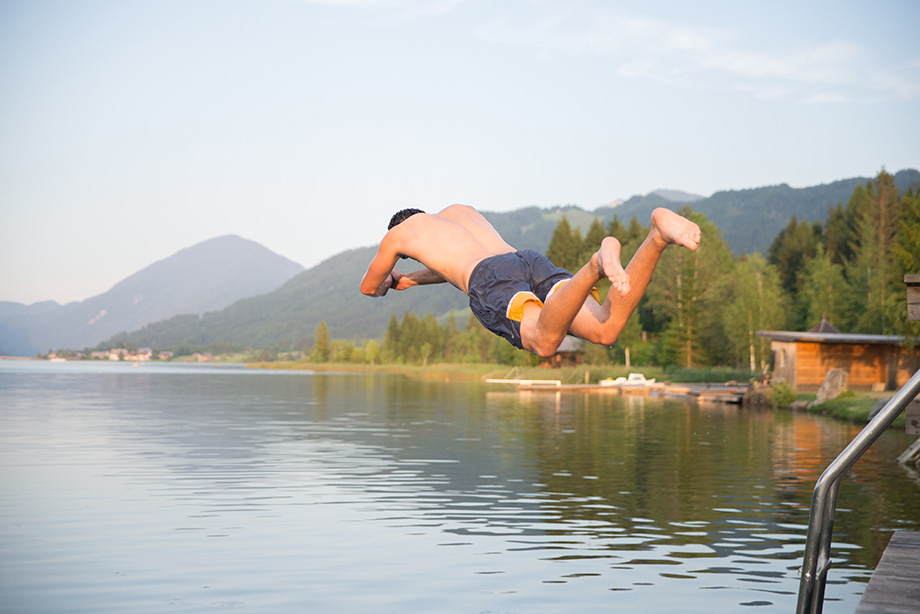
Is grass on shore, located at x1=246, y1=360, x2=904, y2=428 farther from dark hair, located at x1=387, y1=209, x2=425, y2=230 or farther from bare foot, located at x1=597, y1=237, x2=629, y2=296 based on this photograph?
bare foot, located at x1=597, y1=237, x2=629, y2=296

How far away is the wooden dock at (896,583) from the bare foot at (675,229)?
1473 millimetres

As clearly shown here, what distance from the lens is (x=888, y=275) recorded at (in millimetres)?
55531

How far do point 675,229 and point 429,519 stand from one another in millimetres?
12593

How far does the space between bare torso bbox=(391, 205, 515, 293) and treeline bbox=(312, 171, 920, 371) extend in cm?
4212

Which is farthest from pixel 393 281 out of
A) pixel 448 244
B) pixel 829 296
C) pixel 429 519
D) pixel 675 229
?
pixel 829 296

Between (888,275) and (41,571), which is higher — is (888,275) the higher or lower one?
the higher one

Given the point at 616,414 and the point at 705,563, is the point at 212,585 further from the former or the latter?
the point at 616,414

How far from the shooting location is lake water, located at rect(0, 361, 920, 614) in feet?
35.0

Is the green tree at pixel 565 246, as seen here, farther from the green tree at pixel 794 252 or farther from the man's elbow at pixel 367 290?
the man's elbow at pixel 367 290

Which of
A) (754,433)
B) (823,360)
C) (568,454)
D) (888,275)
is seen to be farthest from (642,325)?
(568,454)

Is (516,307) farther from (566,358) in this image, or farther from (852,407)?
(566,358)

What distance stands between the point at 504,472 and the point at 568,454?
154 inches

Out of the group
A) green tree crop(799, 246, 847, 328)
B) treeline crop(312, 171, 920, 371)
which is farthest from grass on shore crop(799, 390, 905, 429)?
green tree crop(799, 246, 847, 328)

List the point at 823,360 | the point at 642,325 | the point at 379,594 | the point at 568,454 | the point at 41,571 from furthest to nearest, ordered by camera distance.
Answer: the point at 642,325 < the point at 823,360 < the point at 568,454 < the point at 41,571 < the point at 379,594
